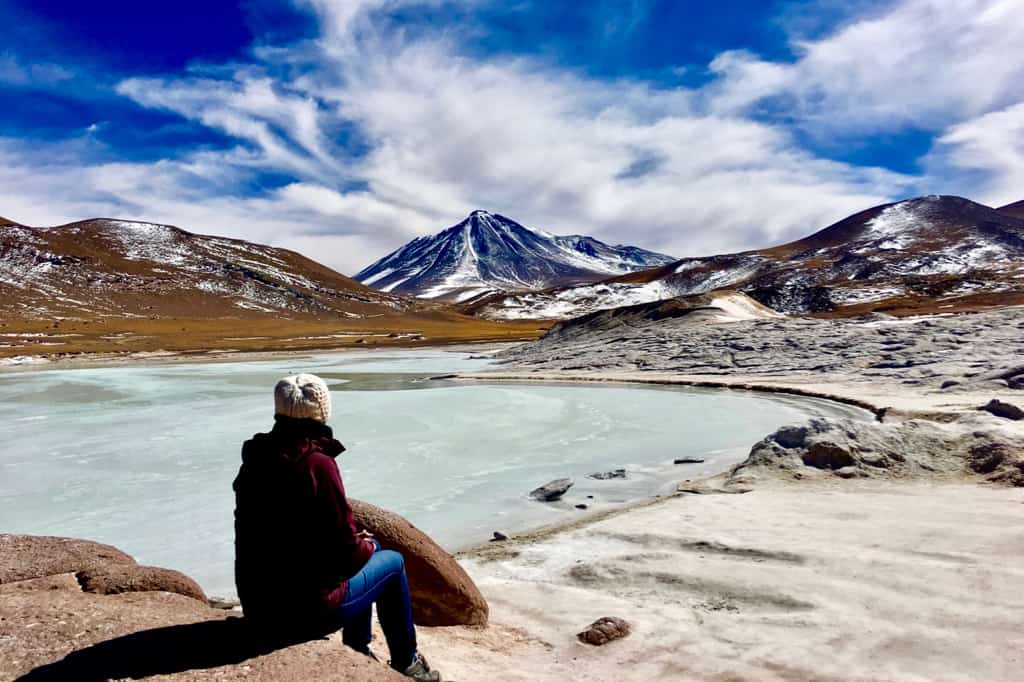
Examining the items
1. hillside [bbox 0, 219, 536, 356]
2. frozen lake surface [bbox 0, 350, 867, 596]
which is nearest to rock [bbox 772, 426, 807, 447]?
frozen lake surface [bbox 0, 350, 867, 596]

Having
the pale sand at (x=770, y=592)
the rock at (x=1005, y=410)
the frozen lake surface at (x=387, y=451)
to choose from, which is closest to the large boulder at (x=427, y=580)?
the pale sand at (x=770, y=592)

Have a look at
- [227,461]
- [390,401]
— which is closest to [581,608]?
[227,461]

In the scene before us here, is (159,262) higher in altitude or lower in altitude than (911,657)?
higher

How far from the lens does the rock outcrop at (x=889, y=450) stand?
1105 centimetres

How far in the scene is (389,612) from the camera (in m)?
4.42

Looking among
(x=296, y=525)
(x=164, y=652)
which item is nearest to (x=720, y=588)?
(x=296, y=525)

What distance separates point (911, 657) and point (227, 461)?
14.9 m

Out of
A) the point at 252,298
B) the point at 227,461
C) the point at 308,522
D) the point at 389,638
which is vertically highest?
the point at 252,298

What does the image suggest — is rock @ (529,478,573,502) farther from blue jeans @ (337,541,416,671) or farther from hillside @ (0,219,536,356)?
hillside @ (0,219,536,356)

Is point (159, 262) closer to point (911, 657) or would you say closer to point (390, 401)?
point (390, 401)

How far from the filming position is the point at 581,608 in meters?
6.71

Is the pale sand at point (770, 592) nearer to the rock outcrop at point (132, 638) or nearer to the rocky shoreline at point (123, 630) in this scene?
the rocky shoreline at point (123, 630)

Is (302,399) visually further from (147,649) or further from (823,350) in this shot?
(823,350)

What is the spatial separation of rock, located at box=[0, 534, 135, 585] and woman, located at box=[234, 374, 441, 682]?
2.54 m
